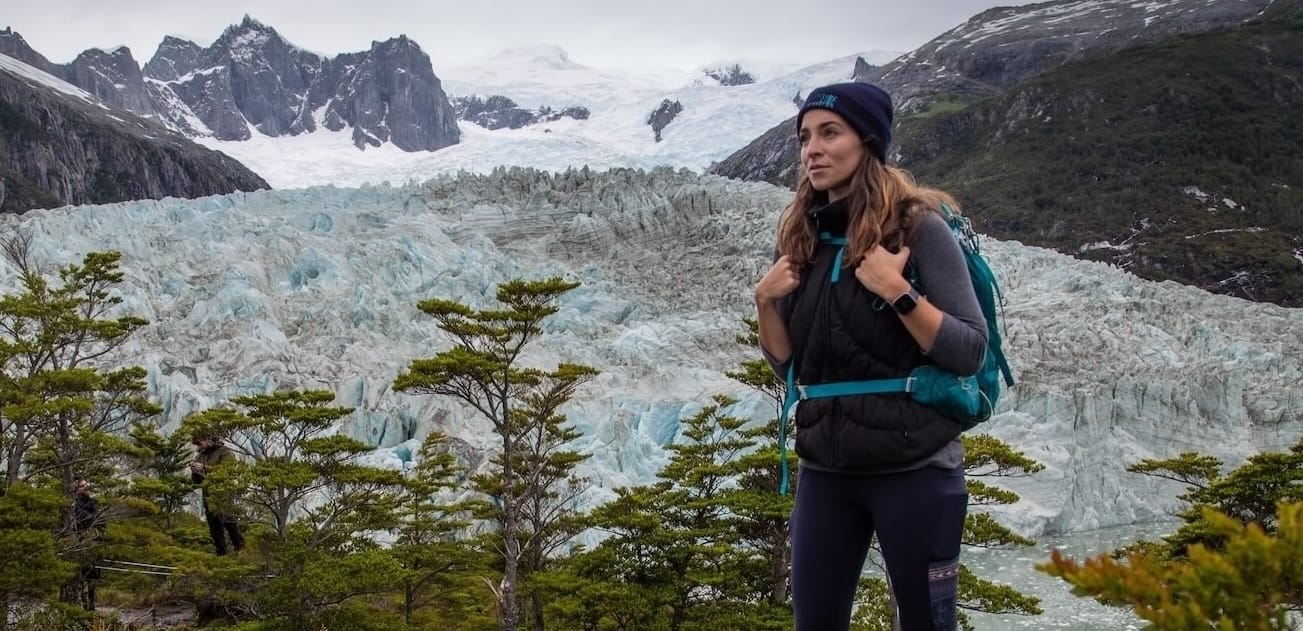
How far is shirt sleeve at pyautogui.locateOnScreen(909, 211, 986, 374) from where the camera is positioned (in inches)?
A: 66.7

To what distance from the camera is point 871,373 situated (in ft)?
5.75

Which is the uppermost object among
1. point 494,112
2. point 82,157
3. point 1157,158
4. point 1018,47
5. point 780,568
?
point 494,112

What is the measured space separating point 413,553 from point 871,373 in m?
8.72

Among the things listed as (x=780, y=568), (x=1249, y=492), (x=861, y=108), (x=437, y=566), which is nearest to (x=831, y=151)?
(x=861, y=108)

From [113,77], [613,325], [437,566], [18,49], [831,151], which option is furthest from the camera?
[113,77]

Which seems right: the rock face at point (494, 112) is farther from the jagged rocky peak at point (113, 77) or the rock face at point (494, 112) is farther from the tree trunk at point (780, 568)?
the tree trunk at point (780, 568)

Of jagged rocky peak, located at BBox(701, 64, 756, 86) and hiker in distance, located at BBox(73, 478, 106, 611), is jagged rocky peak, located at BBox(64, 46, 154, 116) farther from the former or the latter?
hiker in distance, located at BBox(73, 478, 106, 611)

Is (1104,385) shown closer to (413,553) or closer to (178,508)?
(413,553)

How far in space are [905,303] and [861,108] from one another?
1.53 feet

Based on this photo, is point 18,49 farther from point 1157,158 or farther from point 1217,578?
point 1217,578

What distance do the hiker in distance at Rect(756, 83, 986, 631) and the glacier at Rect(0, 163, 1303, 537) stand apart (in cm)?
1172

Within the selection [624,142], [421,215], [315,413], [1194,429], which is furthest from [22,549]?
[624,142]

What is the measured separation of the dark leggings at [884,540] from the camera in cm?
174

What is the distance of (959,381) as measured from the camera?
1694 mm
